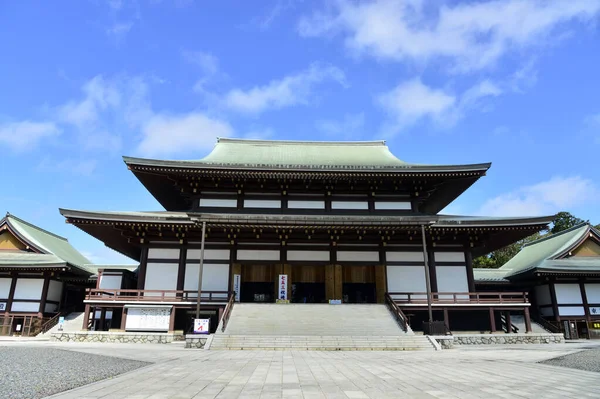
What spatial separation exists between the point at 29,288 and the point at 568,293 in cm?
3604

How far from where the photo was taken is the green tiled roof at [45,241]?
88.5ft

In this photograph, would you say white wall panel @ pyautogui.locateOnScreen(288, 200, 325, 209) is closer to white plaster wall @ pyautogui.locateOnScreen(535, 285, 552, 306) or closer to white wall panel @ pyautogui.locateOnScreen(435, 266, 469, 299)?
white wall panel @ pyautogui.locateOnScreen(435, 266, 469, 299)

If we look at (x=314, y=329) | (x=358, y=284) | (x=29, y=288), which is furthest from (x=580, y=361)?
(x=29, y=288)

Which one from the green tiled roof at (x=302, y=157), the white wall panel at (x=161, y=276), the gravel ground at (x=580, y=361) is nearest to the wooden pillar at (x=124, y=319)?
the white wall panel at (x=161, y=276)

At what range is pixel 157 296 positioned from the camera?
21.7 metres

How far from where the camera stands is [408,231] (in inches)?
856

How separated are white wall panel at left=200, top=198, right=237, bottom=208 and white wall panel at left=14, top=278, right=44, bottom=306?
1260 cm

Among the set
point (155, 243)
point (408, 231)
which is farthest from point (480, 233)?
point (155, 243)

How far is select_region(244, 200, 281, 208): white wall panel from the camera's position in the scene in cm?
2491

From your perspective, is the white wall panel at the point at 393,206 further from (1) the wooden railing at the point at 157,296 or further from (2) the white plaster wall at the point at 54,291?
(2) the white plaster wall at the point at 54,291

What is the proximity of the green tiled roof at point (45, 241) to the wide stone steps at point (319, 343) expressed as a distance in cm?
1544

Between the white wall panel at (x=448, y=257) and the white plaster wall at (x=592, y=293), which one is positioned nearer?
the white wall panel at (x=448, y=257)

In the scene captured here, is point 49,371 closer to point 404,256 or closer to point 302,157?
point 404,256

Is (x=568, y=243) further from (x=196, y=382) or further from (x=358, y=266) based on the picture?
(x=196, y=382)
